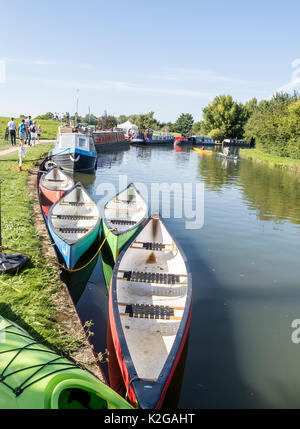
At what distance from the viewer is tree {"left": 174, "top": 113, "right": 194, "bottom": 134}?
126062 millimetres

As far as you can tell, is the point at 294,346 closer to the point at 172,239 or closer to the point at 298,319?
the point at 298,319

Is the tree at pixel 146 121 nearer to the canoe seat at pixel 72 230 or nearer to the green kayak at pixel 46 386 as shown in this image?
the canoe seat at pixel 72 230

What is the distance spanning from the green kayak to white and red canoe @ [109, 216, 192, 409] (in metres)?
0.70

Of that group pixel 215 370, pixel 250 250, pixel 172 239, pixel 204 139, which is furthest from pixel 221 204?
pixel 204 139

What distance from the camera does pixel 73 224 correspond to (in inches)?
501

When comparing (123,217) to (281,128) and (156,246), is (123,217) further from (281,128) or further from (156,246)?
(281,128)

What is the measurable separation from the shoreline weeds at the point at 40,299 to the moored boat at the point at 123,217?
2026mm

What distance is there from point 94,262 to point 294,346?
22.1ft

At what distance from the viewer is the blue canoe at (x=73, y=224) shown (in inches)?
368

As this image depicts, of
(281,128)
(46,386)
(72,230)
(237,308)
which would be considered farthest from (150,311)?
(281,128)

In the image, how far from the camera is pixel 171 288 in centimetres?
795

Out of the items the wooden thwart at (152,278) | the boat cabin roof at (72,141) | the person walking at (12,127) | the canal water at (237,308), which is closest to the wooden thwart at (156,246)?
the canal water at (237,308)

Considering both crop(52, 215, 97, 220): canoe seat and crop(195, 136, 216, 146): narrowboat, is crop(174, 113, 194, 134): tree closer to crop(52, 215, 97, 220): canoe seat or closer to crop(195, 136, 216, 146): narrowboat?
crop(195, 136, 216, 146): narrowboat

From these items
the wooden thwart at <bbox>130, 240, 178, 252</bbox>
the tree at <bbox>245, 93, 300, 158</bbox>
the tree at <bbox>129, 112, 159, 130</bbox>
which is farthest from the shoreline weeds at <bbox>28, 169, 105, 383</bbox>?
the tree at <bbox>129, 112, 159, 130</bbox>
